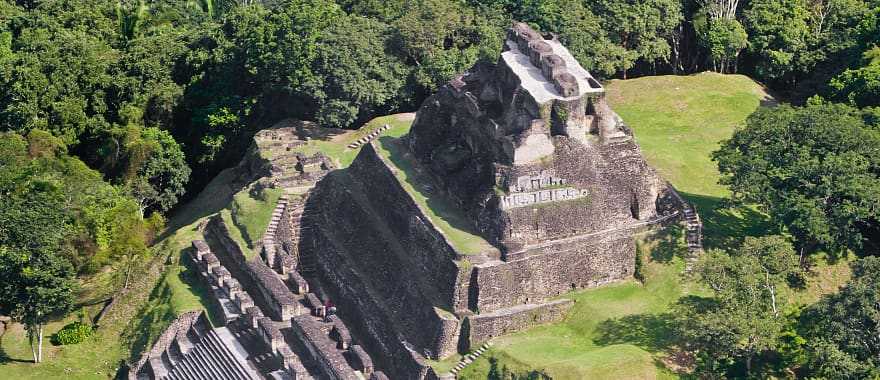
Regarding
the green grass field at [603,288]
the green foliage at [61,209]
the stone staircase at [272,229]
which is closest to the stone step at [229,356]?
the green grass field at [603,288]

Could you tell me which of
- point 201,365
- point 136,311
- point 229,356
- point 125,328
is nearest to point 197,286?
point 136,311

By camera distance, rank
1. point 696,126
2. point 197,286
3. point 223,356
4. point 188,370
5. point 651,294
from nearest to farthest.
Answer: point 651,294 < point 223,356 < point 188,370 < point 197,286 < point 696,126

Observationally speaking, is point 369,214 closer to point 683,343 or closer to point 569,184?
point 569,184

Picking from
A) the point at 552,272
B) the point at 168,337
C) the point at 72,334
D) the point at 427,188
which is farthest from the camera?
the point at 72,334

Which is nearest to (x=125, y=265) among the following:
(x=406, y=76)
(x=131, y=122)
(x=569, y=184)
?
(x=131, y=122)

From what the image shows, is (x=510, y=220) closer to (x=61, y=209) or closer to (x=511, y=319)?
(x=511, y=319)

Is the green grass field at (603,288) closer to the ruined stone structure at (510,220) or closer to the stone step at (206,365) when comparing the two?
the ruined stone structure at (510,220)
